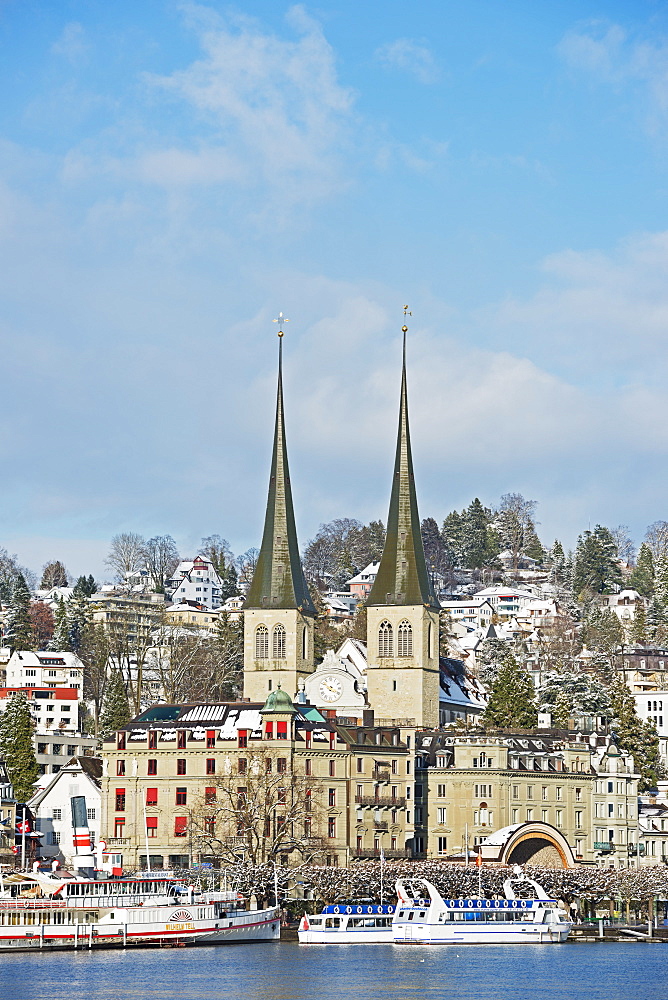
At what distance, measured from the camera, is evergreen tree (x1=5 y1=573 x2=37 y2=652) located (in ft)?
627

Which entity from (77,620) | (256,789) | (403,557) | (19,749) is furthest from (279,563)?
(77,620)

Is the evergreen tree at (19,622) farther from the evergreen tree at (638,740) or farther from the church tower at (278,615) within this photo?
the evergreen tree at (638,740)

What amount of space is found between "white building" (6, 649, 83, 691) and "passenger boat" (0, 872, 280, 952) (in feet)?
247

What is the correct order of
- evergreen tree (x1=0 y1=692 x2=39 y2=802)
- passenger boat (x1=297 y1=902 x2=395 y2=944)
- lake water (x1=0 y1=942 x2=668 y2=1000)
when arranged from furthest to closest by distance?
1. evergreen tree (x1=0 y1=692 x2=39 y2=802)
2. passenger boat (x1=297 y1=902 x2=395 y2=944)
3. lake water (x1=0 y1=942 x2=668 y2=1000)

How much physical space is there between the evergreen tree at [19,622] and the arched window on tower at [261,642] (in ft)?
185

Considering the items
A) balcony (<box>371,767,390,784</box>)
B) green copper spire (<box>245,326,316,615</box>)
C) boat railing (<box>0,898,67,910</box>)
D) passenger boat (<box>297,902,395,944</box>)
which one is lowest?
passenger boat (<box>297,902,395,944</box>)

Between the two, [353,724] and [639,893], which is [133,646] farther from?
[639,893]

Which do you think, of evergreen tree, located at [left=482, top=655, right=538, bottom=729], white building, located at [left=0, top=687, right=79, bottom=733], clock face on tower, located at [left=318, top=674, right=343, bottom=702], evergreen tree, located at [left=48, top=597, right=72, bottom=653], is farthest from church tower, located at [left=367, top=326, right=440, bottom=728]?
evergreen tree, located at [left=48, top=597, right=72, bottom=653]

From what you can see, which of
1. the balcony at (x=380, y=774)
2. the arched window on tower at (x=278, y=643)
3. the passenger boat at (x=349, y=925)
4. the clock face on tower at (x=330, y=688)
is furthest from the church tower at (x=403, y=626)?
the passenger boat at (x=349, y=925)

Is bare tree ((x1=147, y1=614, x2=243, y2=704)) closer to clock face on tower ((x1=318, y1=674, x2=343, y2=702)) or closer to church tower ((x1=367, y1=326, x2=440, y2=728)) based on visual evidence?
clock face on tower ((x1=318, y1=674, x2=343, y2=702))

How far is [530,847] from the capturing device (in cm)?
12475

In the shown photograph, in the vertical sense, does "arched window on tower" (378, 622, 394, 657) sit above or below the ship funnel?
above

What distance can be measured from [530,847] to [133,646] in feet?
237

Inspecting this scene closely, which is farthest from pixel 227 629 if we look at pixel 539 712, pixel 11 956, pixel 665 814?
pixel 11 956
